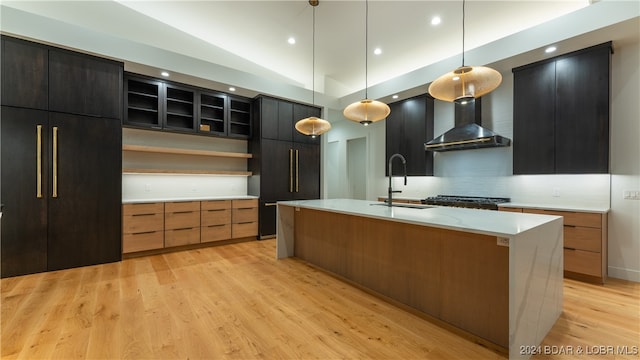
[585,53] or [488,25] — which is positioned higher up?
[488,25]

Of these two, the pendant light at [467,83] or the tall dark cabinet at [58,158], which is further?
the tall dark cabinet at [58,158]

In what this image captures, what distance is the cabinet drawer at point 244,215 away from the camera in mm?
4664

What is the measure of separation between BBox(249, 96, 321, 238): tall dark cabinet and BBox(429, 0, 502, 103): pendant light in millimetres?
3335

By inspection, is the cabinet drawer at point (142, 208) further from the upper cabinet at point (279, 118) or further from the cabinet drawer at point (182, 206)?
the upper cabinet at point (279, 118)

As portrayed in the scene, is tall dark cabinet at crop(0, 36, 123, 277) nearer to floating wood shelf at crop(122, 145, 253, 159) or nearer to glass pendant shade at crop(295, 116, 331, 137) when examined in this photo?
floating wood shelf at crop(122, 145, 253, 159)

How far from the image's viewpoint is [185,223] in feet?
13.6

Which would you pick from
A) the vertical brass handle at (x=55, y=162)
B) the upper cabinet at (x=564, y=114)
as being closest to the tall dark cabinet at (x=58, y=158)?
the vertical brass handle at (x=55, y=162)

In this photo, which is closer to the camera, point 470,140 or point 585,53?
point 585,53

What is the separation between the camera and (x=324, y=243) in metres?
3.30

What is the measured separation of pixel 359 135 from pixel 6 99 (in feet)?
20.9

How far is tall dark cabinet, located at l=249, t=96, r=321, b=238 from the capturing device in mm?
5012

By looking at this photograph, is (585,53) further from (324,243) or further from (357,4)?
(324,243)

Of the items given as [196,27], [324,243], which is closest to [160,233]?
[324,243]

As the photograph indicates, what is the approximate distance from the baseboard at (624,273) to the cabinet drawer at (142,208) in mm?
5909
